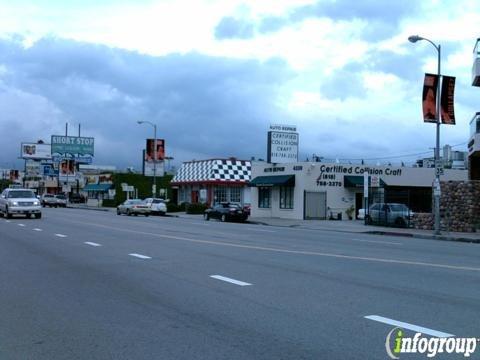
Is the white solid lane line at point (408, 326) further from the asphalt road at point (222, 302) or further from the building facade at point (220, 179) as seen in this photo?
the building facade at point (220, 179)

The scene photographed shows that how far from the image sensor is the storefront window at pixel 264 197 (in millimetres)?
48188

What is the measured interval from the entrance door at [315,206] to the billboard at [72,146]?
54674 mm

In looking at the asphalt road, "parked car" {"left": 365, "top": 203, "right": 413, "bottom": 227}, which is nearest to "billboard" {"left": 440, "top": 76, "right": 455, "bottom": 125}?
"parked car" {"left": 365, "top": 203, "right": 413, "bottom": 227}

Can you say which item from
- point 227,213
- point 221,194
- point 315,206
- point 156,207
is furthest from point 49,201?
point 315,206

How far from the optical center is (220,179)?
60.3 meters

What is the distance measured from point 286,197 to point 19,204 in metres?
19.7

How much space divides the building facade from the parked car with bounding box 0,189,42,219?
80.6 ft

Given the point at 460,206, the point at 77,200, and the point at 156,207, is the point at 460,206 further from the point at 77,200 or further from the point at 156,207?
the point at 77,200

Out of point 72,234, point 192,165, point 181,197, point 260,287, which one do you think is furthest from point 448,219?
point 181,197

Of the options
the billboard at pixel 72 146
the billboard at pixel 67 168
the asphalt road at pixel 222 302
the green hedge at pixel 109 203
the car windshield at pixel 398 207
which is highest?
the billboard at pixel 72 146

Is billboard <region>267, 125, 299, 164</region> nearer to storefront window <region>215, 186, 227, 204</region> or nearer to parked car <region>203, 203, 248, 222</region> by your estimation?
parked car <region>203, 203, 248, 222</region>

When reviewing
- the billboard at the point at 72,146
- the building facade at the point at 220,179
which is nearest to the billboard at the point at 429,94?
the building facade at the point at 220,179

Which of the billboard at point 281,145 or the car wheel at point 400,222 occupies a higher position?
the billboard at point 281,145

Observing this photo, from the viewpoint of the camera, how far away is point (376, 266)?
13.4 m
